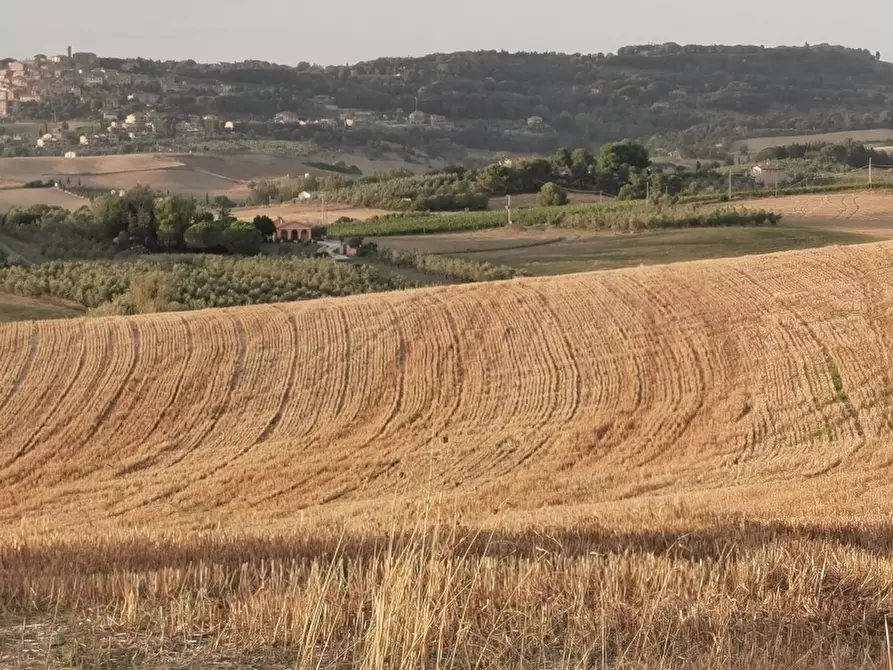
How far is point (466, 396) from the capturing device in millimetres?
23953

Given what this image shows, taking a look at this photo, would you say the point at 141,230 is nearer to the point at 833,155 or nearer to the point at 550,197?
the point at 550,197

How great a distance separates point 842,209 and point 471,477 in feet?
188

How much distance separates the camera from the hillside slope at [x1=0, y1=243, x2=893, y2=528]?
61.1ft

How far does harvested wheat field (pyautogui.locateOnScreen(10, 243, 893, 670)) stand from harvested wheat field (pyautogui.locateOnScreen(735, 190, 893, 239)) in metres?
34.9

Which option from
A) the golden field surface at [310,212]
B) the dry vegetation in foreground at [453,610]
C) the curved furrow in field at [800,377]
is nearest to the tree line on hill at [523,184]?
the golden field surface at [310,212]

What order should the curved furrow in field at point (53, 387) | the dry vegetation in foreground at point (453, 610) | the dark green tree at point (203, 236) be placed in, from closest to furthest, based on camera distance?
the dry vegetation in foreground at point (453, 610), the curved furrow in field at point (53, 387), the dark green tree at point (203, 236)

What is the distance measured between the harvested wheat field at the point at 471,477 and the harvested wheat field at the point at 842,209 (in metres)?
34.9

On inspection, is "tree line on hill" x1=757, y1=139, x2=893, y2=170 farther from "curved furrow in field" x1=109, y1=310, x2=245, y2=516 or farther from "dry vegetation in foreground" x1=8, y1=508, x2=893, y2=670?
"dry vegetation in foreground" x1=8, y1=508, x2=893, y2=670

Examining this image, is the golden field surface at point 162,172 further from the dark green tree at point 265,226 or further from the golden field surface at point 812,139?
the golden field surface at point 812,139

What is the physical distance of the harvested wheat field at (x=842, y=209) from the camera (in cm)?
6525

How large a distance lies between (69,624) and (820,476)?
13.5 m

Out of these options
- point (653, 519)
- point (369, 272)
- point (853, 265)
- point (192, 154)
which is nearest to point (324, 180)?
point (192, 154)

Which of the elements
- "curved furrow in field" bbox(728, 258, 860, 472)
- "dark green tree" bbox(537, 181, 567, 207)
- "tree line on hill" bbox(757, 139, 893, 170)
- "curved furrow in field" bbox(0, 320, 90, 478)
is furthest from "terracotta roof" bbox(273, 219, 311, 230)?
"tree line on hill" bbox(757, 139, 893, 170)

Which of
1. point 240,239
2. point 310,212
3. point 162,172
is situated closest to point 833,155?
point 310,212
